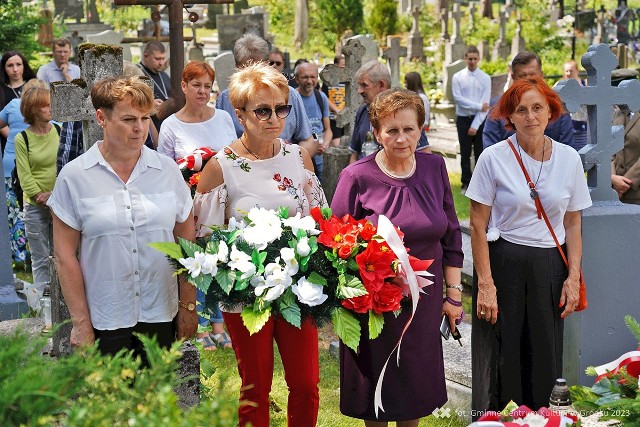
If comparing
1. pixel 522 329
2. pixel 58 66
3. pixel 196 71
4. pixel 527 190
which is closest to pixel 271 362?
pixel 522 329

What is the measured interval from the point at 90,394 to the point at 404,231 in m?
2.05

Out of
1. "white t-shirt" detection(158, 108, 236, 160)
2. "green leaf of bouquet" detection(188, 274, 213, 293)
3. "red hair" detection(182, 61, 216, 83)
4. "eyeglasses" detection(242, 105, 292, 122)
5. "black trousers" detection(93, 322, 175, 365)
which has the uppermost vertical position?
"red hair" detection(182, 61, 216, 83)

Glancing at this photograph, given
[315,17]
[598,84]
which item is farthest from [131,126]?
[315,17]

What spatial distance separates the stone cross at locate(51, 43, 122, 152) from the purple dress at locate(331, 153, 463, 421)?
1.16 m

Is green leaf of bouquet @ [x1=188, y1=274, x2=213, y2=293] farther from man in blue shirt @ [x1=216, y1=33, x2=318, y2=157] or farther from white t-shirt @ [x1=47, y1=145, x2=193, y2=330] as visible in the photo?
man in blue shirt @ [x1=216, y1=33, x2=318, y2=157]

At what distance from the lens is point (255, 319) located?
4.19m

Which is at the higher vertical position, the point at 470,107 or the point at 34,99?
the point at 34,99

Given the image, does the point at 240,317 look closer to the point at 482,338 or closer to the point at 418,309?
the point at 418,309

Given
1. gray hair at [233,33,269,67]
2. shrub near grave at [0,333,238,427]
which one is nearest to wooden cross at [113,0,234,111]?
gray hair at [233,33,269,67]

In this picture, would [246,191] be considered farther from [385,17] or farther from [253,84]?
[385,17]

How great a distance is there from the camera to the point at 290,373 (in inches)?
182

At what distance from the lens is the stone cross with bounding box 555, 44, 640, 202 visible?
17.6ft

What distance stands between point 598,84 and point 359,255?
6.33ft

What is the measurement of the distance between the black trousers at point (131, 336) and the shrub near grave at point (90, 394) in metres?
1.26
